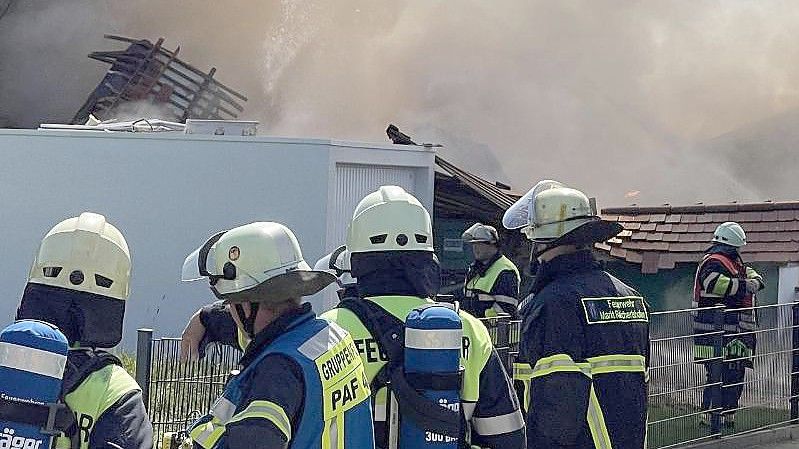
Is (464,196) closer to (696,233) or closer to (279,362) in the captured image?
(696,233)

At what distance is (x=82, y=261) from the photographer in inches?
109

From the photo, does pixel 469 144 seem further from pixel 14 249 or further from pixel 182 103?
pixel 14 249

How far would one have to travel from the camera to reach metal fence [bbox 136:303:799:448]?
488 cm

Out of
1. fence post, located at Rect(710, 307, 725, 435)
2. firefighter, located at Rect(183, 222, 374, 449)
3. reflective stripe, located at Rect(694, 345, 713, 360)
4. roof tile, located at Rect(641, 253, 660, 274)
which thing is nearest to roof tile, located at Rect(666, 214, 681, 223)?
roof tile, located at Rect(641, 253, 660, 274)

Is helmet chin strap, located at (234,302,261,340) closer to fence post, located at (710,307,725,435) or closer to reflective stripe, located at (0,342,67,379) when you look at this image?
reflective stripe, located at (0,342,67,379)

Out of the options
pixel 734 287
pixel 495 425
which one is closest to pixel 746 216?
pixel 734 287

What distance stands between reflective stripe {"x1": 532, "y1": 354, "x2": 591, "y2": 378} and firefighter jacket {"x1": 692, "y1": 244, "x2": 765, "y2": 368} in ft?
13.7

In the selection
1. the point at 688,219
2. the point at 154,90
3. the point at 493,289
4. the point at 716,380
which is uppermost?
the point at 154,90

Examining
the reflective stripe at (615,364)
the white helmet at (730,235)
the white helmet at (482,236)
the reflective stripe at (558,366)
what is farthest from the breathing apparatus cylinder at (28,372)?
the white helmet at (730,235)

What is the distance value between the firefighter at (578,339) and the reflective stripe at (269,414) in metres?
1.34

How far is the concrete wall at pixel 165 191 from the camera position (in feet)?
33.4

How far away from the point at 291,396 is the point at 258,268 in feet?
1.12

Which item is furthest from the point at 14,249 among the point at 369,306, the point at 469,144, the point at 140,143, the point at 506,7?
the point at 506,7

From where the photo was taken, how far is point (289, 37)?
67.3 feet
